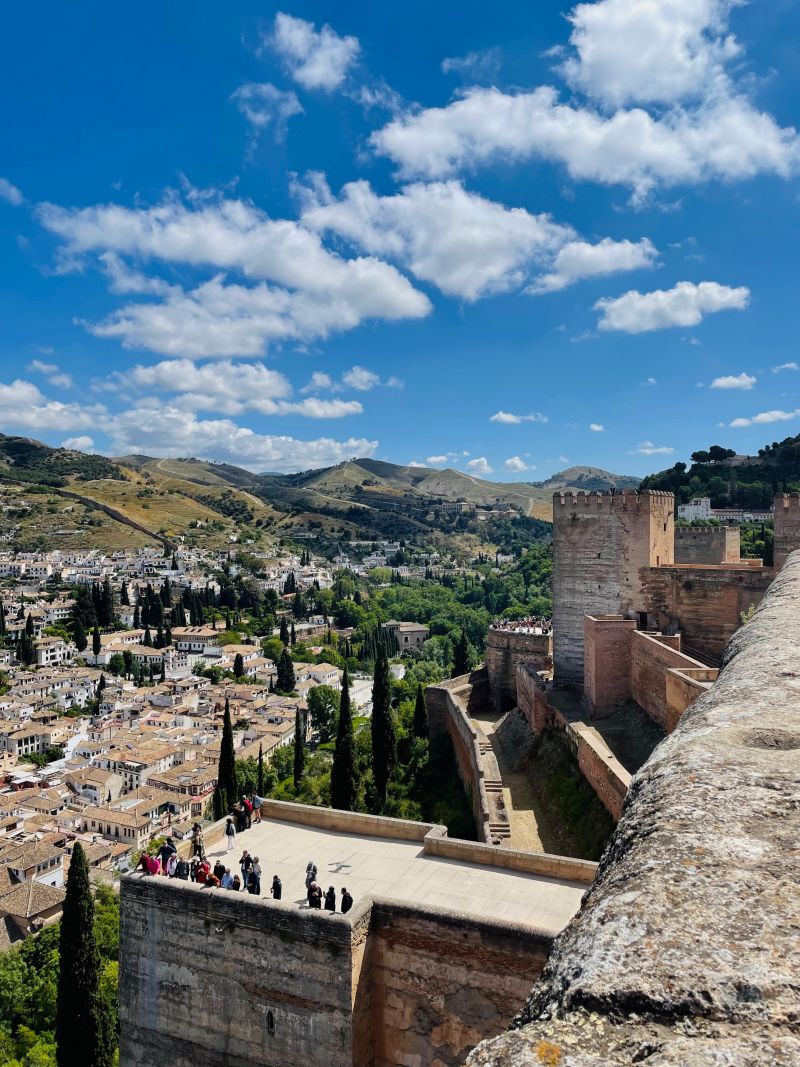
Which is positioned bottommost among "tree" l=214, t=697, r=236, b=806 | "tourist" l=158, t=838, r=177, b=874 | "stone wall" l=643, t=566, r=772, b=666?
"tree" l=214, t=697, r=236, b=806

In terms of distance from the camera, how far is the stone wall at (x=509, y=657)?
86.5 ft

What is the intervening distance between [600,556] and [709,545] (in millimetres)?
7482

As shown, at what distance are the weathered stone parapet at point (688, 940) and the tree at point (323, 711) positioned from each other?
194 ft

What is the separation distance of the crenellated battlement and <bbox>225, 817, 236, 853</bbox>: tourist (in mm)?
12977

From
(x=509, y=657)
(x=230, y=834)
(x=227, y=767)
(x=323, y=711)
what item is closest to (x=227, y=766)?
(x=227, y=767)

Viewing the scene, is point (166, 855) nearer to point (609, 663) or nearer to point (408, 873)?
point (408, 873)

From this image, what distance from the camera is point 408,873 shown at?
9242 millimetres

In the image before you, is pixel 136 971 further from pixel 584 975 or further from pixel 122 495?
pixel 122 495

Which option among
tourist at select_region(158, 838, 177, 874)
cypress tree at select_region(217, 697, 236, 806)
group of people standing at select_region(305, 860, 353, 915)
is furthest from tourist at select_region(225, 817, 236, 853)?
cypress tree at select_region(217, 697, 236, 806)

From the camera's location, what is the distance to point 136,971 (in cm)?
886

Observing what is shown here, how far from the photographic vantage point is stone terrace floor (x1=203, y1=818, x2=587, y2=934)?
8.31m

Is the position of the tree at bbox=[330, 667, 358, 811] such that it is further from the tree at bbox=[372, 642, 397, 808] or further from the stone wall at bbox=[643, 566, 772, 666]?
the stone wall at bbox=[643, 566, 772, 666]

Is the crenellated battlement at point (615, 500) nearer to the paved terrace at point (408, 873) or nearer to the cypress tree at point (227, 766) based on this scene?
the paved terrace at point (408, 873)

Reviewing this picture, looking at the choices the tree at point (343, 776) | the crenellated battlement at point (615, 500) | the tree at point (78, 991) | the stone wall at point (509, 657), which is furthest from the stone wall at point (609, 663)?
the tree at point (78, 991)
